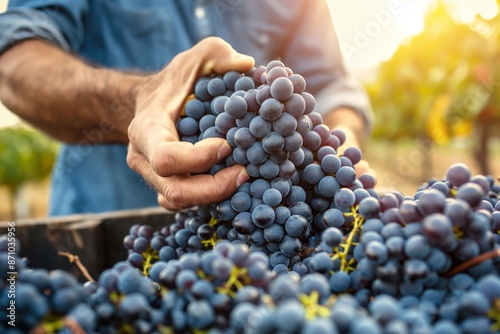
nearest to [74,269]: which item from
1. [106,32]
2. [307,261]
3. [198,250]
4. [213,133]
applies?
[198,250]

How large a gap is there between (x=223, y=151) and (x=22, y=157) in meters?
8.97

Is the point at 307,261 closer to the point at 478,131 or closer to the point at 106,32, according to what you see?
the point at 106,32

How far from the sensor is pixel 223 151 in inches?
33.4

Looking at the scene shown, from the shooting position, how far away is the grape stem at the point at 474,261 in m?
0.59

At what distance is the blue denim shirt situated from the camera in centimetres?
200

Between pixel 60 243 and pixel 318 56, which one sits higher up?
pixel 318 56

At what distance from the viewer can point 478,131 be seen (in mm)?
6477

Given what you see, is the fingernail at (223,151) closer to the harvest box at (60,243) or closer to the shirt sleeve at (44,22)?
the harvest box at (60,243)

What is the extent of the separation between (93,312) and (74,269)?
0.70m

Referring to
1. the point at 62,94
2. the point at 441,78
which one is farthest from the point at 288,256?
the point at 441,78

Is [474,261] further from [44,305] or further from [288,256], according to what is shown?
[44,305]

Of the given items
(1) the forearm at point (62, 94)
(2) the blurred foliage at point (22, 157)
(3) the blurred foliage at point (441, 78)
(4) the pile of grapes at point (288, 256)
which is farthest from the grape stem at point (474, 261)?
(2) the blurred foliage at point (22, 157)

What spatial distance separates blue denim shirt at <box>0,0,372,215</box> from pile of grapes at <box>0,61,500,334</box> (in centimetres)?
110

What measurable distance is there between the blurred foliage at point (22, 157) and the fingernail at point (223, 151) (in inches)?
324
